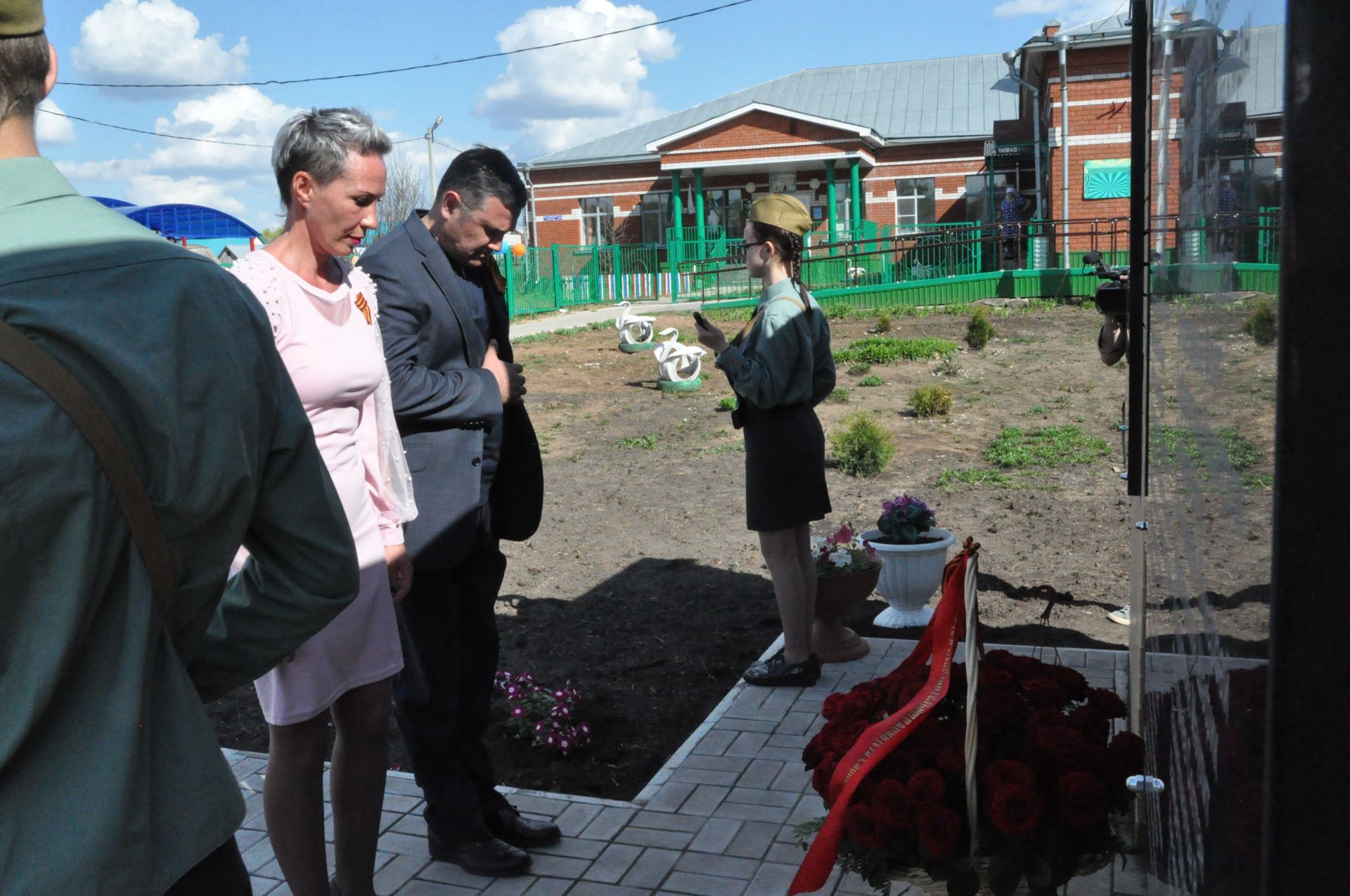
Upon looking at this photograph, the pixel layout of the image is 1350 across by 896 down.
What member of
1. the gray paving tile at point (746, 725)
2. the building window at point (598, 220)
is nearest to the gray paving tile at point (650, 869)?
the gray paving tile at point (746, 725)

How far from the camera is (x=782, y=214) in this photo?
4438 mm

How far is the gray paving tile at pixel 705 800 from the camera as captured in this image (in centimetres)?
362

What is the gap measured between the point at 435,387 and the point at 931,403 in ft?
28.5

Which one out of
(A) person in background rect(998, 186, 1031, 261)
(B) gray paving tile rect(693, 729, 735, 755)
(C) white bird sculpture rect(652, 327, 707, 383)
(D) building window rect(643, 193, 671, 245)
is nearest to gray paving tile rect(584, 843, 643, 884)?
(B) gray paving tile rect(693, 729, 735, 755)

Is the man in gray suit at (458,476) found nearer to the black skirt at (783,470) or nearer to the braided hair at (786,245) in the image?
the black skirt at (783,470)

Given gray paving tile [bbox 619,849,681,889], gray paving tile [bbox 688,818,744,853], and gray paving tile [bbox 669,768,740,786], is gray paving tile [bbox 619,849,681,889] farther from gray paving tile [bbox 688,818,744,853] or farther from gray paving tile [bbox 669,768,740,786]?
gray paving tile [bbox 669,768,740,786]

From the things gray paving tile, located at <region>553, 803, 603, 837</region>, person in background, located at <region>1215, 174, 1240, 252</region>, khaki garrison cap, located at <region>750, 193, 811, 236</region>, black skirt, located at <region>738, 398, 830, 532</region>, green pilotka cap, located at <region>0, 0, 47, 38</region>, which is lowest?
gray paving tile, located at <region>553, 803, 603, 837</region>

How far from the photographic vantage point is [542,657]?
531 centimetres

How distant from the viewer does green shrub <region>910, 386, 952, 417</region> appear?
1107cm

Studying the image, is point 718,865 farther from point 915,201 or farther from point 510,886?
point 915,201

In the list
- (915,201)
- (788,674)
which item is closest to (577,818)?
(788,674)

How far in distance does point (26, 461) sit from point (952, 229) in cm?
2545

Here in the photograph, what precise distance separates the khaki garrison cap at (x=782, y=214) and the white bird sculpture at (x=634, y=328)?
12526 millimetres

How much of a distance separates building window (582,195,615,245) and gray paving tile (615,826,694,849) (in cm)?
3492
